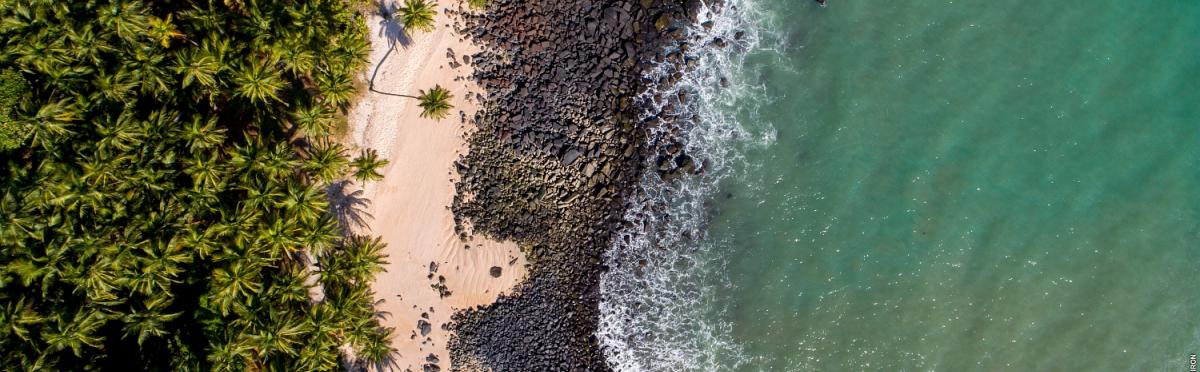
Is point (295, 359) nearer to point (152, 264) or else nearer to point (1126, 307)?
point (152, 264)

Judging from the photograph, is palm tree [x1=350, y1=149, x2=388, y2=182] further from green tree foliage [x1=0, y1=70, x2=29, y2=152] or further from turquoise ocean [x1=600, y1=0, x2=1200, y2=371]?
turquoise ocean [x1=600, y1=0, x2=1200, y2=371]

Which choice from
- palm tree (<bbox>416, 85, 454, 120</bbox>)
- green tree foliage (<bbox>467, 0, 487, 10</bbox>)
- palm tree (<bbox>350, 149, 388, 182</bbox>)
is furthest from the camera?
green tree foliage (<bbox>467, 0, 487, 10</bbox>)

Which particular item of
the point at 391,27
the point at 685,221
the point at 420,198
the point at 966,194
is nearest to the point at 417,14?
the point at 391,27

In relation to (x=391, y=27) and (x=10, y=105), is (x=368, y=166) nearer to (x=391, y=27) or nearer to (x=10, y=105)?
(x=391, y=27)

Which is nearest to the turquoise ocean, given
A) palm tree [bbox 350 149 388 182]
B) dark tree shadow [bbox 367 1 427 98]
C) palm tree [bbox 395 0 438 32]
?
palm tree [bbox 350 149 388 182]

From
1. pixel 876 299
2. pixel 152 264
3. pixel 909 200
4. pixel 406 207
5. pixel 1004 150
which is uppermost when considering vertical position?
pixel 1004 150

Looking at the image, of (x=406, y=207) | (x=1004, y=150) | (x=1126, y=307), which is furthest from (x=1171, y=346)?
(x=406, y=207)
